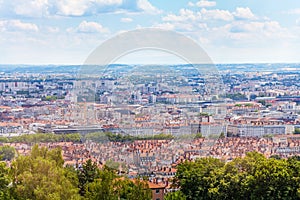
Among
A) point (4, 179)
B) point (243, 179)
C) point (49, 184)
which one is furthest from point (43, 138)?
point (49, 184)

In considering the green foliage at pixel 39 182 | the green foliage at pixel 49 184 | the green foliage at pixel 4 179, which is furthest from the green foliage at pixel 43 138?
the green foliage at pixel 39 182

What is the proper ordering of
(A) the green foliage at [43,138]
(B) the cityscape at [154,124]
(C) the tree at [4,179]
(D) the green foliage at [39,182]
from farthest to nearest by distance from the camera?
(A) the green foliage at [43,138]
(B) the cityscape at [154,124]
(C) the tree at [4,179]
(D) the green foliage at [39,182]

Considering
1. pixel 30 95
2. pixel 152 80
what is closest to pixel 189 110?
pixel 152 80

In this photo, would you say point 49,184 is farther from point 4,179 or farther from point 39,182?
point 4,179

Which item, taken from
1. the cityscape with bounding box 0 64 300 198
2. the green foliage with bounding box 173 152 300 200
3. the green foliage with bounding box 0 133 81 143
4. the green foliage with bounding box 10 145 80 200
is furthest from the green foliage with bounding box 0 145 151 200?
the green foliage with bounding box 0 133 81 143

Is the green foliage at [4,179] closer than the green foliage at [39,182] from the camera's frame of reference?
No

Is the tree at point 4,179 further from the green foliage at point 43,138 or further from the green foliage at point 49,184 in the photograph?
the green foliage at point 43,138

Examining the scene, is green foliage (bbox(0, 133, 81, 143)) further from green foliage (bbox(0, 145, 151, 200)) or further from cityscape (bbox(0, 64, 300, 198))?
green foliage (bbox(0, 145, 151, 200))

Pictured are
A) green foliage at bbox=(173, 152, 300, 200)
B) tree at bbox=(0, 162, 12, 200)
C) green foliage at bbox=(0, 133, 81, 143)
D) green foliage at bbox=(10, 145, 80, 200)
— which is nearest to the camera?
green foliage at bbox=(10, 145, 80, 200)
